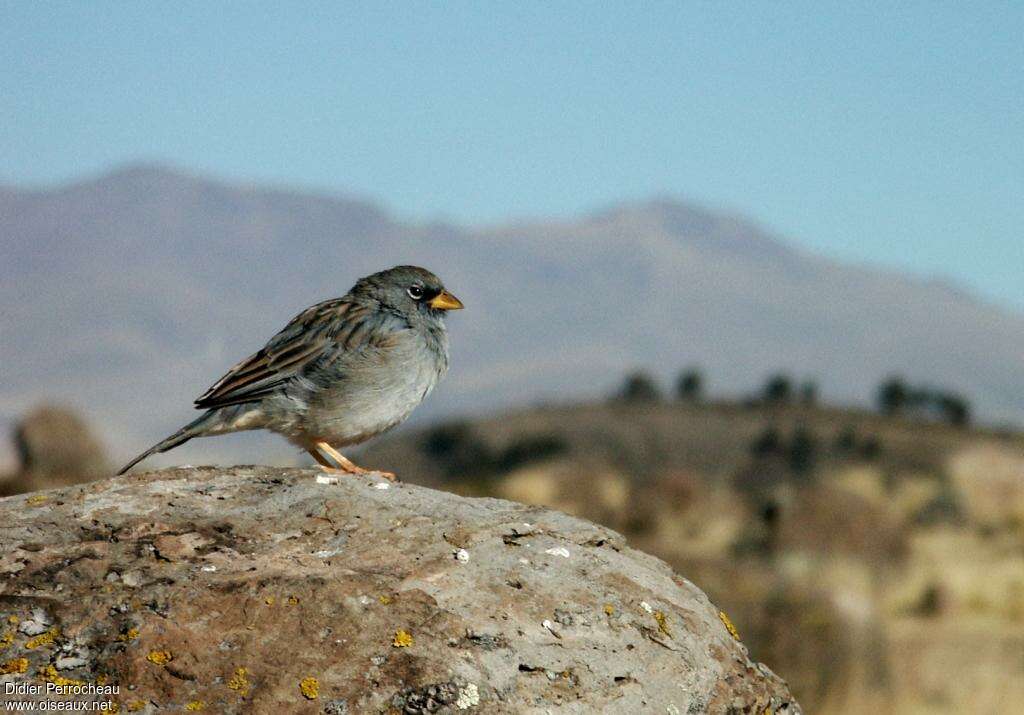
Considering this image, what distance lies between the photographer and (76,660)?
Result: 4.85m

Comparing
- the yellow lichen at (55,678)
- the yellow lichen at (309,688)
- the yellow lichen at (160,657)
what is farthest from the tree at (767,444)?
the yellow lichen at (55,678)

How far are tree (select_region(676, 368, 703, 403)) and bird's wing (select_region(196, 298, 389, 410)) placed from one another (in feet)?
137

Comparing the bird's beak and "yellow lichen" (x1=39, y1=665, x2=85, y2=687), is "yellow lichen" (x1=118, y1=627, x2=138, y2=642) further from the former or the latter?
the bird's beak

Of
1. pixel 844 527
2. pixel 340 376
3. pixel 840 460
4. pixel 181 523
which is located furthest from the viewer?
pixel 840 460

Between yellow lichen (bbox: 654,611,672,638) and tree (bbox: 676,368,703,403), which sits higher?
yellow lichen (bbox: 654,611,672,638)

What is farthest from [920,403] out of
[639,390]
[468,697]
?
[468,697]

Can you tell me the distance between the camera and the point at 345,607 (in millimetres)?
5215

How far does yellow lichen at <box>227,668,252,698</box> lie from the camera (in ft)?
15.8

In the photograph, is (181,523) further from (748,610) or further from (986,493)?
(986,493)

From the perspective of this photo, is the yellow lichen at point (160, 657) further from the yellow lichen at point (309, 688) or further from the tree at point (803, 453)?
the tree at point (803, 453)

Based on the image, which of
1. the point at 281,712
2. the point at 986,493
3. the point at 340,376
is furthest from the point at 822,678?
the point at 986,493

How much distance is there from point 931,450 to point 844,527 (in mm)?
17429

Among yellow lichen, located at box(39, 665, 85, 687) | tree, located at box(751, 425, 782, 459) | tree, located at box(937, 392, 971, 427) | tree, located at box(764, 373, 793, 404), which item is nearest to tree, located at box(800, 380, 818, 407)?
tree, located at box(764, 373, 793, 404)

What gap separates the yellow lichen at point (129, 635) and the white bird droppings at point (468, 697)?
3.98 feet
